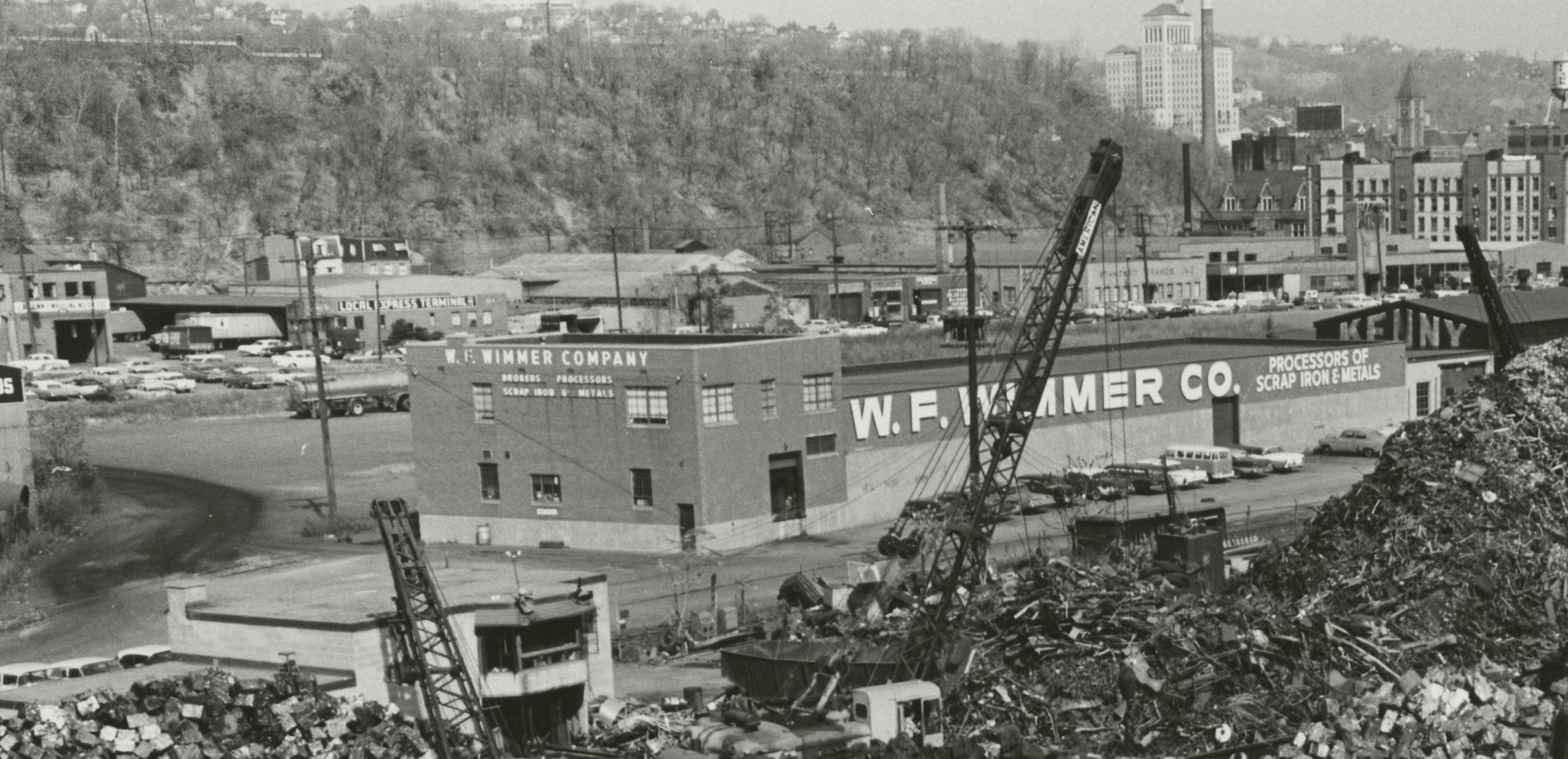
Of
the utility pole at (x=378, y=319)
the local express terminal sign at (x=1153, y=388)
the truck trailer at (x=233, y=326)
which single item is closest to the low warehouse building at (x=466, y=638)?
the local express terminal sign at (x=1153, y=388)

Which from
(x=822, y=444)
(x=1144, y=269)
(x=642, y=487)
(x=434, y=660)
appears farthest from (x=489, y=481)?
(x=1144, y=269)

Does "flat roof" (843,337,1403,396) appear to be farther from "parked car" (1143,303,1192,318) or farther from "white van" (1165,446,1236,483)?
"parked car" (1143,303,1192,318)

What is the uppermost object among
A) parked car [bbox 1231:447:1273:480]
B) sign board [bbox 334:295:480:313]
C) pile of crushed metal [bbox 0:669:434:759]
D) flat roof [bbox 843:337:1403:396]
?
sign board [bbox 334:295:480:313]

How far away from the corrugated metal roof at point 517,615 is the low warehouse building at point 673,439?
11.9 m

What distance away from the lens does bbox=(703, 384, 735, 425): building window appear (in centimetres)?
3588

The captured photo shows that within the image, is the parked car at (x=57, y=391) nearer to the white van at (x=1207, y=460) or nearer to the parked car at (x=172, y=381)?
the parked car at (x=172, y=381)

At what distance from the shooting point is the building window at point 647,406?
118 ft

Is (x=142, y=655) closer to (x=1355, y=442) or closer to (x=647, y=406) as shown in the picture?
(x=647, y=406)

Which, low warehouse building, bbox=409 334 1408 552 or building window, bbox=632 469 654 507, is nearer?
low warehouse building, bbox=409 334 1408 552

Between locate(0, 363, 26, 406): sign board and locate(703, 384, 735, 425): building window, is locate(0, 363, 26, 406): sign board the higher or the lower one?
the higher one

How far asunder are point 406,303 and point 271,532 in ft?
110

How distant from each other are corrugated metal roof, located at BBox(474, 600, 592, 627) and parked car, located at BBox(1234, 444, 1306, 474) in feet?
74.8

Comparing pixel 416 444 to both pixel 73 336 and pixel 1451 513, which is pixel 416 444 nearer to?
pixel 1451 513

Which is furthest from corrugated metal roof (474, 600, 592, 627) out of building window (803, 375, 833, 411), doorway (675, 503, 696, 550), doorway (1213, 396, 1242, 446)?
doorway (1213, 396, 1242, 446)
